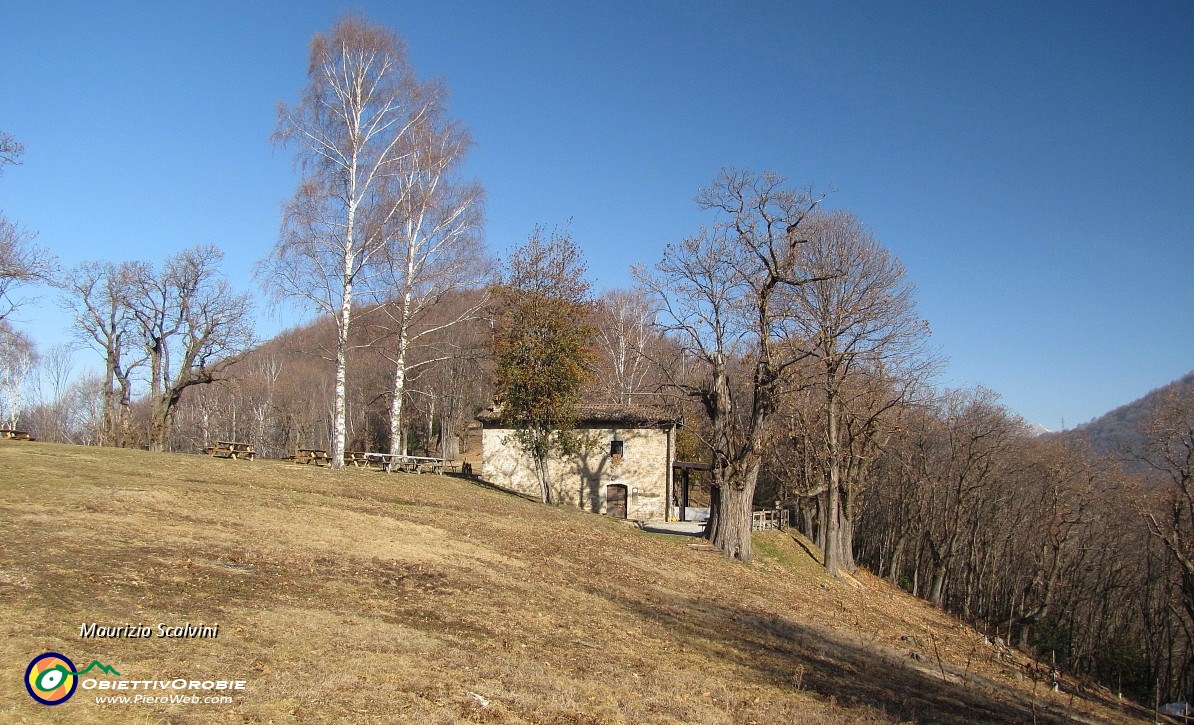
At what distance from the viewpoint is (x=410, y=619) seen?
1028cm

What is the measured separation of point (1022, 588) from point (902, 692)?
39411 millimetres

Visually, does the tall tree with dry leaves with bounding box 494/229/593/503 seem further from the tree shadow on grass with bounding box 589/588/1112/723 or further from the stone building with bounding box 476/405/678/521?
the tree shadow on grass with bounding box 589/588/1112/723

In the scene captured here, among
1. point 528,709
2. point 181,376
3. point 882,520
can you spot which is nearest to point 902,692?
point 528,709

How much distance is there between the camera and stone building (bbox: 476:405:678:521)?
35.3 meters

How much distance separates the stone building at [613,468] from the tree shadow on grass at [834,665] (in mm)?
18935

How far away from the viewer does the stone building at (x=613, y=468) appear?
35344 millimetres

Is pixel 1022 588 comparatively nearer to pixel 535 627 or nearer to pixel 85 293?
pixel 535 627

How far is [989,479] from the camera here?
40531 millimetres

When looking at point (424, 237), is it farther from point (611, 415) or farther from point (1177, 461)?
point (1177, 461)

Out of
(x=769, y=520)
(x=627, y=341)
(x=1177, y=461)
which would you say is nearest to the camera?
(x=1177, y=461)

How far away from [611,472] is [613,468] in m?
0.22

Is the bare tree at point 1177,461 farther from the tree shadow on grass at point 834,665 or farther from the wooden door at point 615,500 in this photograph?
the wooden door at point 615,500

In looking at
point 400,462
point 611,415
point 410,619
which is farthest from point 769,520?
point 410,619

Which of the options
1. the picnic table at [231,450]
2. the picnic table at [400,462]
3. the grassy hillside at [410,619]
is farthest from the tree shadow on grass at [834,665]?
the picnic table at [231,450]
